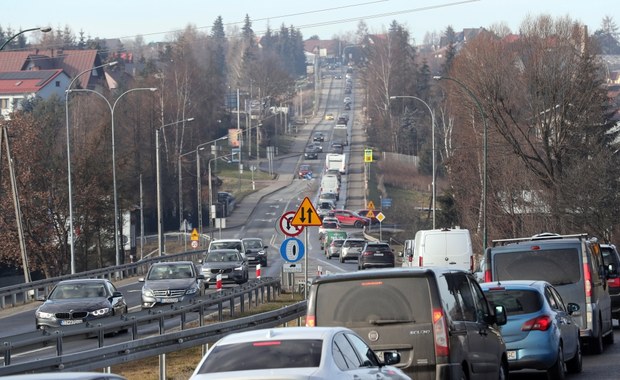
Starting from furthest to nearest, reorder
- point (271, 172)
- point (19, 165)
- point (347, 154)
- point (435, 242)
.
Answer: point (347, 154) → point (271, 172) → point (19, 165) → point (435, 242)

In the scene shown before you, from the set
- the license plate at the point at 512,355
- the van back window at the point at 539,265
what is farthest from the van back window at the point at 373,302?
the van back window at the point at 539,265

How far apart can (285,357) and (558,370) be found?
8.49 metres

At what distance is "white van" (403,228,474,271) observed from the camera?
38.0 metres

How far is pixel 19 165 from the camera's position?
66625mm

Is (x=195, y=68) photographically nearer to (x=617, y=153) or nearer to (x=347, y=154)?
(x=347, y=154)

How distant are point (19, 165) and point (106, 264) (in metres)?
7.90

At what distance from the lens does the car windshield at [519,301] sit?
17953mm

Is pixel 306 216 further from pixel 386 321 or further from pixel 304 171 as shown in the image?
pixel 304 171

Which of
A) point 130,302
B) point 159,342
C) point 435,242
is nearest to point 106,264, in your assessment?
point 130,302

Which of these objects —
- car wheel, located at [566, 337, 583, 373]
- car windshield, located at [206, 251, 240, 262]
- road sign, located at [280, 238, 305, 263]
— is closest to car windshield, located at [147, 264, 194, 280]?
road sign, located at [280, 238, 305, 263]

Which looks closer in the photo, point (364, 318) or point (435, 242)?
point (364, 318)

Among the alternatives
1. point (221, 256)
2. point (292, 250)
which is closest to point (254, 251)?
point (221, 256)

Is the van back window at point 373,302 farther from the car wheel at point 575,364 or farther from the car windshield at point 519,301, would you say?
the car wheel at point 575,364

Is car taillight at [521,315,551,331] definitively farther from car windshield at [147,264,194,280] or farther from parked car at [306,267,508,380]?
car windshield at [147,264,194,280]
